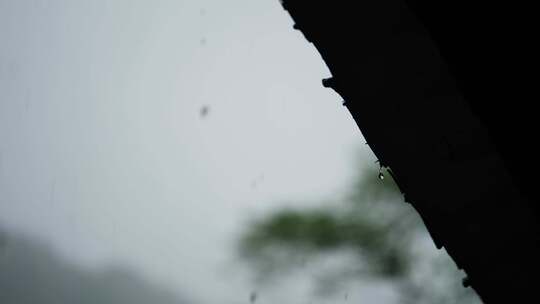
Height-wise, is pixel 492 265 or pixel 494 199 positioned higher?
pixel 494 199

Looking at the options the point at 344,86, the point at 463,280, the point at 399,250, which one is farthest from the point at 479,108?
the point at 399,250

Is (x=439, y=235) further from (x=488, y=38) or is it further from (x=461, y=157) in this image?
(x=488, y=38)

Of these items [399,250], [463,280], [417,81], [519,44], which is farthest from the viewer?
[399,250]

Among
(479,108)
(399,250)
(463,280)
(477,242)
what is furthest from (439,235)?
(399,250)

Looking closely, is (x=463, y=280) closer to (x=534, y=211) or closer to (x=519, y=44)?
(x=534, y=211)

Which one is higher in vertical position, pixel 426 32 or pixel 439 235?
pixel 426 32

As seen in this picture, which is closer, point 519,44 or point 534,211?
point 519,44

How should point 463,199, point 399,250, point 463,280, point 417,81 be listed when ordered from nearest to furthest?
point 417,81 → point 463,199 → point 463,280 → point 399,250

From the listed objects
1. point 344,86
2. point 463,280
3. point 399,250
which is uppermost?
point 399,250

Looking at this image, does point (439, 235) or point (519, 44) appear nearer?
point (519, 44)
